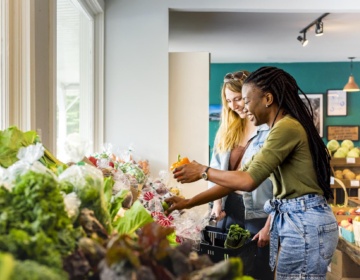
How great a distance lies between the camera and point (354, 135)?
9.48 meters

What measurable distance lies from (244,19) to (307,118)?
12.2 ft

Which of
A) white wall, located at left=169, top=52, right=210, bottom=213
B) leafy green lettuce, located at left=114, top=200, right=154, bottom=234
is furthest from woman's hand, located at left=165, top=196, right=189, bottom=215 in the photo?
white wall, located at left=169, top=52, right=210, bottom=213

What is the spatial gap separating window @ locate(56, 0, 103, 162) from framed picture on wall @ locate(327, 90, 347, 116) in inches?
251

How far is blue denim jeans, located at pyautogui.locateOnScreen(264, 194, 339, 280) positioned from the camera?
2104mm

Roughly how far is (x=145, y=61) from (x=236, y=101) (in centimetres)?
120

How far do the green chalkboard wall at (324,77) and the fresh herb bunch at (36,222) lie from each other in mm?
8704

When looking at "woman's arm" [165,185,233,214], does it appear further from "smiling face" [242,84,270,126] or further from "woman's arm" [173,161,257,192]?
"smiling face" [242,84,270,126]

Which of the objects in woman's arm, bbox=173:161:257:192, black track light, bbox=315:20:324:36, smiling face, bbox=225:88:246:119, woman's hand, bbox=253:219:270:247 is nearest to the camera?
woman's arm, bbox=173:161:257:192

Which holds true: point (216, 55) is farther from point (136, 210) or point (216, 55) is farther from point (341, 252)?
point (136, 210)

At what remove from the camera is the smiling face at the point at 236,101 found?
119 inches

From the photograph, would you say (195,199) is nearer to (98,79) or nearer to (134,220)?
(134,220)

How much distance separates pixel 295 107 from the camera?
2184 millimetres

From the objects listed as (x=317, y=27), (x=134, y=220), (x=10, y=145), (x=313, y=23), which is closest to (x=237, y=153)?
(x=10, y=145)

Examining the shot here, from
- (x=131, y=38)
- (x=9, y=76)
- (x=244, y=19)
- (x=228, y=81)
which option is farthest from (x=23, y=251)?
(x=244, y=19)
